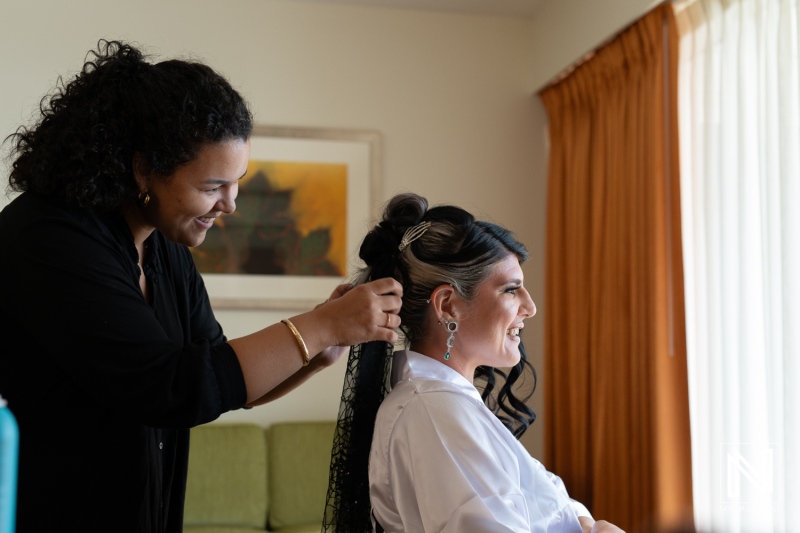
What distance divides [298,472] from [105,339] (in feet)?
8.10

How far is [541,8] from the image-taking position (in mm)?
4273

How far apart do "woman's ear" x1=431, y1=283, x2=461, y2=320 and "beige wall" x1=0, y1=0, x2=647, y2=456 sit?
2.27 m

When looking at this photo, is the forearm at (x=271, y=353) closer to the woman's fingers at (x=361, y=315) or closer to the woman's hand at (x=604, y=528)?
the woman's fingers at (x=361, y=315)

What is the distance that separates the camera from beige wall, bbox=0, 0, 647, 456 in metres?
3.89

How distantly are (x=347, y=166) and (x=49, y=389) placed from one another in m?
2.82

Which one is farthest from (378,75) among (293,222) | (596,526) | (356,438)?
(596,526)

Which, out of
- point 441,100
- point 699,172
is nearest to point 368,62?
point 441,100

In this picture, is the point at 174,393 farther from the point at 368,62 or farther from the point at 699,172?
the point at 368,62

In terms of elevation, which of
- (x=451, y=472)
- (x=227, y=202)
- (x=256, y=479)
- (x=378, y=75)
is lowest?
(x=256, y=479)

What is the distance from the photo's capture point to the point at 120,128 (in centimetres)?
148

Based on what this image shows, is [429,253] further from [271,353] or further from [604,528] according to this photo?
[604,528]

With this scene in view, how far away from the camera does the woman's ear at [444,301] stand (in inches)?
71.8

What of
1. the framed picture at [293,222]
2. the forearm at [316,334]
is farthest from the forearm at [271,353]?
the framed picture at [293,222]

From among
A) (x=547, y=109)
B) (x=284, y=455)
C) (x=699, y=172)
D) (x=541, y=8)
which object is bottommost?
(x=284, y=455)
